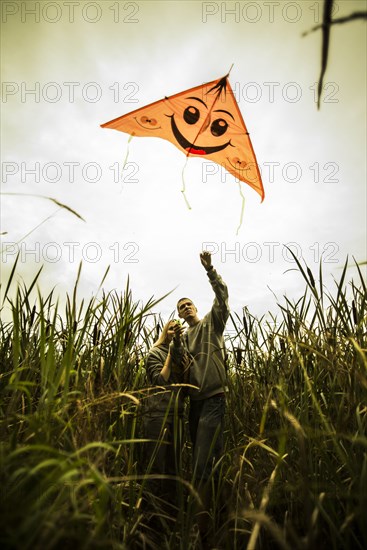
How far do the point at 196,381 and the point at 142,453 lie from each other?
75 cm

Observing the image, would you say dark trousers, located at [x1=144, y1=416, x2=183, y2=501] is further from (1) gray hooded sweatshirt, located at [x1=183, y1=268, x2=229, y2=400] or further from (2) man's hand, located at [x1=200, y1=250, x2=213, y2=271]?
(2) man's hand, located at [x1=200, y1=250, x2=213, y2=271]

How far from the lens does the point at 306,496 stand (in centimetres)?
103

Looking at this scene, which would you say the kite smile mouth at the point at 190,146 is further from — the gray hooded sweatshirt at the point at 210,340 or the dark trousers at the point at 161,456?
the dark trousers at the point at 161,456

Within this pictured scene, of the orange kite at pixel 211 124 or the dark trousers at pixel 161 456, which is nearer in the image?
the dark trousers at pixel 161 456

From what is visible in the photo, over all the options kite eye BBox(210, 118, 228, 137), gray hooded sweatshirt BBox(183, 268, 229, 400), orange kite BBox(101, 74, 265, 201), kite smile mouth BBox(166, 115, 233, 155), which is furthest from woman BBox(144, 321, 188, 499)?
kite eye BBox(210, 118, 228, 137)

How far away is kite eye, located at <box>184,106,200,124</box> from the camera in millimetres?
4957

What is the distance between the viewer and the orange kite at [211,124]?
4883 millimetres

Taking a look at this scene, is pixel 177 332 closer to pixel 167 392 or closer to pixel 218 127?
pixel 167 392

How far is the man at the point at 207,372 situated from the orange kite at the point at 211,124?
8.38ft

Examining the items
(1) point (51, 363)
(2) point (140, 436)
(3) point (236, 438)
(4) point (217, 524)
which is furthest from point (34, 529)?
(3) point (236, 438)

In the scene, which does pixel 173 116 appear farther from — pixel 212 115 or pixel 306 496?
pixel 306 496

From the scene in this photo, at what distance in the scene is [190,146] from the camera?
510cm

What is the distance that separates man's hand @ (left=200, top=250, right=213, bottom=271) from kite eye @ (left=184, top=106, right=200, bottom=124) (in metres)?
2.91

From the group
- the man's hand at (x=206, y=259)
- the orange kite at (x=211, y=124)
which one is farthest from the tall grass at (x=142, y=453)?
the orange kite at (x=211, y=124)
